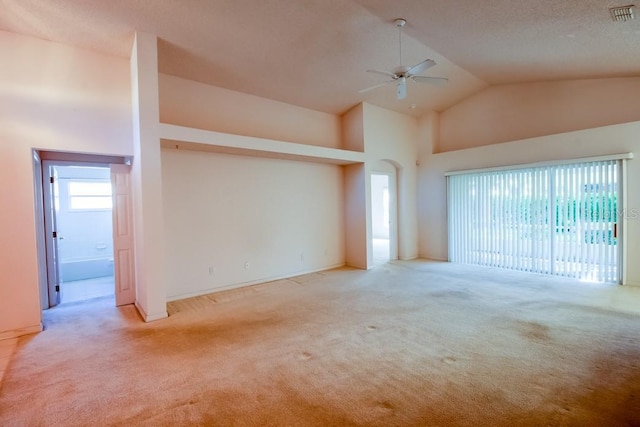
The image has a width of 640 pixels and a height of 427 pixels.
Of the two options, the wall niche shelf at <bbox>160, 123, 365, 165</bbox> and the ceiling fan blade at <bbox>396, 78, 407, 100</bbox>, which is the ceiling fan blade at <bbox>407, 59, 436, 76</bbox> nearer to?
the ceiling fan blade at <bbox>396, 78, 407, 100</bbox>

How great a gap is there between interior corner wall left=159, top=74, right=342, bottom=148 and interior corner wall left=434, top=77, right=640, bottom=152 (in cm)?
304

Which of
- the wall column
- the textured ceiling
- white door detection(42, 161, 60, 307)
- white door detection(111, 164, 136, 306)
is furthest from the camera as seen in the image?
white door detection(111, 164, 136, 306)

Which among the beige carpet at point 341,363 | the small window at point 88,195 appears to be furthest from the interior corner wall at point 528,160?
the small window at point 88,195

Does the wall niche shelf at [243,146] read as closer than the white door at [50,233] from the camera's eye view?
Yes

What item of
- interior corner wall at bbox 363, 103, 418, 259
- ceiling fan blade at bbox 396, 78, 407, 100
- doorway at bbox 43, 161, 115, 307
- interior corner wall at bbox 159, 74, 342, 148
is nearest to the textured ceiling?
interior corner wall at bbox 159, 74, 342, 148

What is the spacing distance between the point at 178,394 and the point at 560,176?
6.63 metres

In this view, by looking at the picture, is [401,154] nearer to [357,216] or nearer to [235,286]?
[357,216]

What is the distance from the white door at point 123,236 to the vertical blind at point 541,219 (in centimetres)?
647

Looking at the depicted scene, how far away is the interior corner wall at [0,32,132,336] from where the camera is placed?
3451 millimetres

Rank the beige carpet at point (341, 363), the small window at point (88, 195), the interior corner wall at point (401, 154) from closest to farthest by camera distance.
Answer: the beige carpet at point (341, 363) → the interior corner wall at point (401, 154) → the small window at point (88, 195)

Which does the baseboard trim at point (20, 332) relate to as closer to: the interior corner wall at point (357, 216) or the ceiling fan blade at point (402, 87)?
the interior corner wall at point (357, 216)

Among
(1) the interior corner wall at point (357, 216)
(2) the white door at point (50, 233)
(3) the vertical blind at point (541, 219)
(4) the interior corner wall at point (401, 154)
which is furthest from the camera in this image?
(4) the interior corner wall at point (401, 154)

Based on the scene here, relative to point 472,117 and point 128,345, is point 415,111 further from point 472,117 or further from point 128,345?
point 128,345

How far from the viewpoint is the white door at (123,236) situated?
14.9 feet
